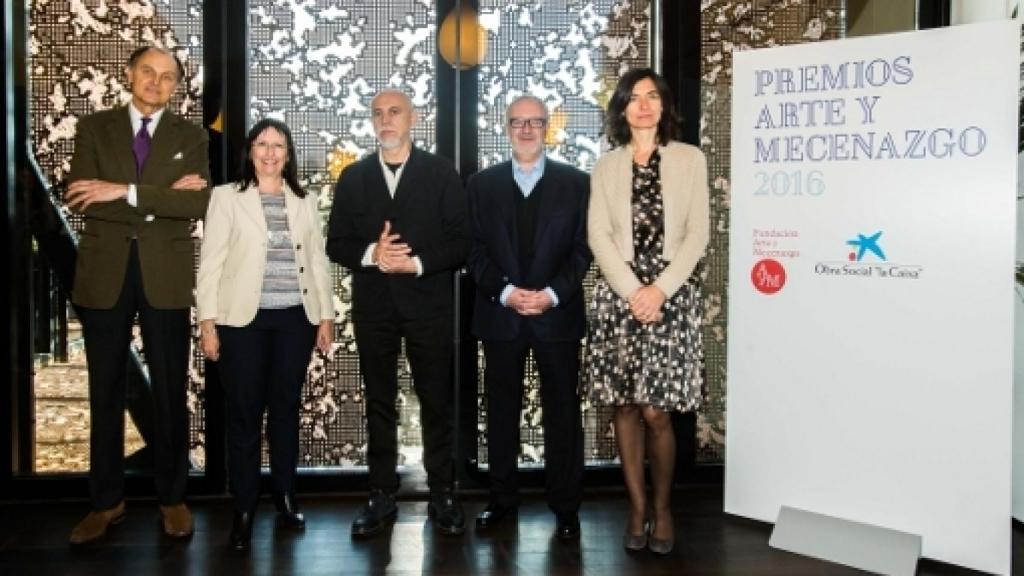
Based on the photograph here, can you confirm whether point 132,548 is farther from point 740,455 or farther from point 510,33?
point 510,33

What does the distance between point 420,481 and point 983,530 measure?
7.87 ft

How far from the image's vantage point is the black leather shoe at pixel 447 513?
3.88m

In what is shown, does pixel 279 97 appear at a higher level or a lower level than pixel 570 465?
higher

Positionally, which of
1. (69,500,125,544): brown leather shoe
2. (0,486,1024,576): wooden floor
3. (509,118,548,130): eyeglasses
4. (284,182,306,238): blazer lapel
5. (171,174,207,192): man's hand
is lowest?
(0,486,1024,576): wooden floor

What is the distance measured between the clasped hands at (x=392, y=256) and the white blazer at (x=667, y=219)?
70cm

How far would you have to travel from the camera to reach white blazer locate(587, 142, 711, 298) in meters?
3.57

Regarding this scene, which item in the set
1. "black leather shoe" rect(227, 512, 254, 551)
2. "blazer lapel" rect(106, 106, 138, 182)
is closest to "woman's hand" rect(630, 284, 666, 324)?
"black leather shoe" rect(227, 512, 254, 551)

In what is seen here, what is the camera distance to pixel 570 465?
3834 mm

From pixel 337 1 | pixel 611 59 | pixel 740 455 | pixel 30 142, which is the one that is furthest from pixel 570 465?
pixel 30 142

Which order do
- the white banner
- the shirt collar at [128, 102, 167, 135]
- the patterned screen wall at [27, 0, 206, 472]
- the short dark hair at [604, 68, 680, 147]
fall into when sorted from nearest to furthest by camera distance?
the white banner, the short dark hair at [604, 68, 680, 147], the shirt collar at [128, 102, 167, 135], the patterned screen wall at [27, 0, 206, 472]

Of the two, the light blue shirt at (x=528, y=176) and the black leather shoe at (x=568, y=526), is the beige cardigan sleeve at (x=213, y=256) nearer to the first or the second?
the light blue shirt at (x=528, y=176)

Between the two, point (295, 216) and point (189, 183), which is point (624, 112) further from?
point (189, 183)

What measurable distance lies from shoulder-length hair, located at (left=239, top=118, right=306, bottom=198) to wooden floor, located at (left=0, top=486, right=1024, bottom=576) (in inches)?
54.8

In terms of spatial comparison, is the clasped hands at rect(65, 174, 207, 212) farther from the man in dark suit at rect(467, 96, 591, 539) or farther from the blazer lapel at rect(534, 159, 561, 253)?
the blazer lapel at rect(534, 159, 561, 253)
